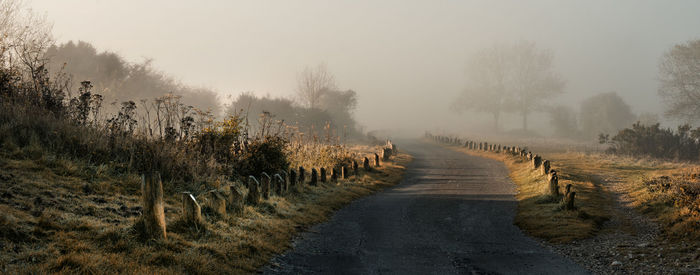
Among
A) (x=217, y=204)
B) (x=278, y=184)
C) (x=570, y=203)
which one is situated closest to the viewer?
(x=217, y=204)

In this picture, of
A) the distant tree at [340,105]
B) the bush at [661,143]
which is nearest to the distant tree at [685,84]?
the bush at [661,143]

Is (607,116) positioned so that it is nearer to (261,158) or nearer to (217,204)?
(261,158)

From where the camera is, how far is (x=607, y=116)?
5903 centimetres

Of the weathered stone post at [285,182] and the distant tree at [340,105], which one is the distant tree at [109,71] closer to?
the distant tree at [340,105]

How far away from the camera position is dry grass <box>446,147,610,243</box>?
9070mm

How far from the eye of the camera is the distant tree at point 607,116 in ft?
193

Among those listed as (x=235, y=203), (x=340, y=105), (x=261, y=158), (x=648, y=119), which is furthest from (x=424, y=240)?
(x=648, y=119)

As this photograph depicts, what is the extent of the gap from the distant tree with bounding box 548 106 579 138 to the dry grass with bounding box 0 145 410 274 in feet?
203

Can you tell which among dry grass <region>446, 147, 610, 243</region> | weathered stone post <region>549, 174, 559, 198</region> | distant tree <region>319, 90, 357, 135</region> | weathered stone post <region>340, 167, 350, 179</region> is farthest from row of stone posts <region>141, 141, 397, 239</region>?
distant tree <region>319, 90, 357, 135</region>

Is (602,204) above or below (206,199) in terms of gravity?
below

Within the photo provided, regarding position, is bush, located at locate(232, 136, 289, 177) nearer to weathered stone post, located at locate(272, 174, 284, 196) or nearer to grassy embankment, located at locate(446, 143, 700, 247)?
weathered stone post, located at locate(272, 174, 284, 196)

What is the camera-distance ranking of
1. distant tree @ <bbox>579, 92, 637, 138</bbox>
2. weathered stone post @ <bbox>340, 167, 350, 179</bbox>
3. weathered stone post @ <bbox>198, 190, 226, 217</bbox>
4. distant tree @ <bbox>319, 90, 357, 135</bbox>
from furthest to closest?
distant tree @ <bbox>579, 92, 637, 138</bbox>, distant tree @ <bbox>319, 90, 357, 135</bbox>, weathered stone post @ <bbox>340, 167, 350, 179</bbox>, weathered stone post @ <bbox>198, 190, 226, 217</bbox>

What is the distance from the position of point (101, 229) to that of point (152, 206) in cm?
78

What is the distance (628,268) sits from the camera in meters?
6.79
